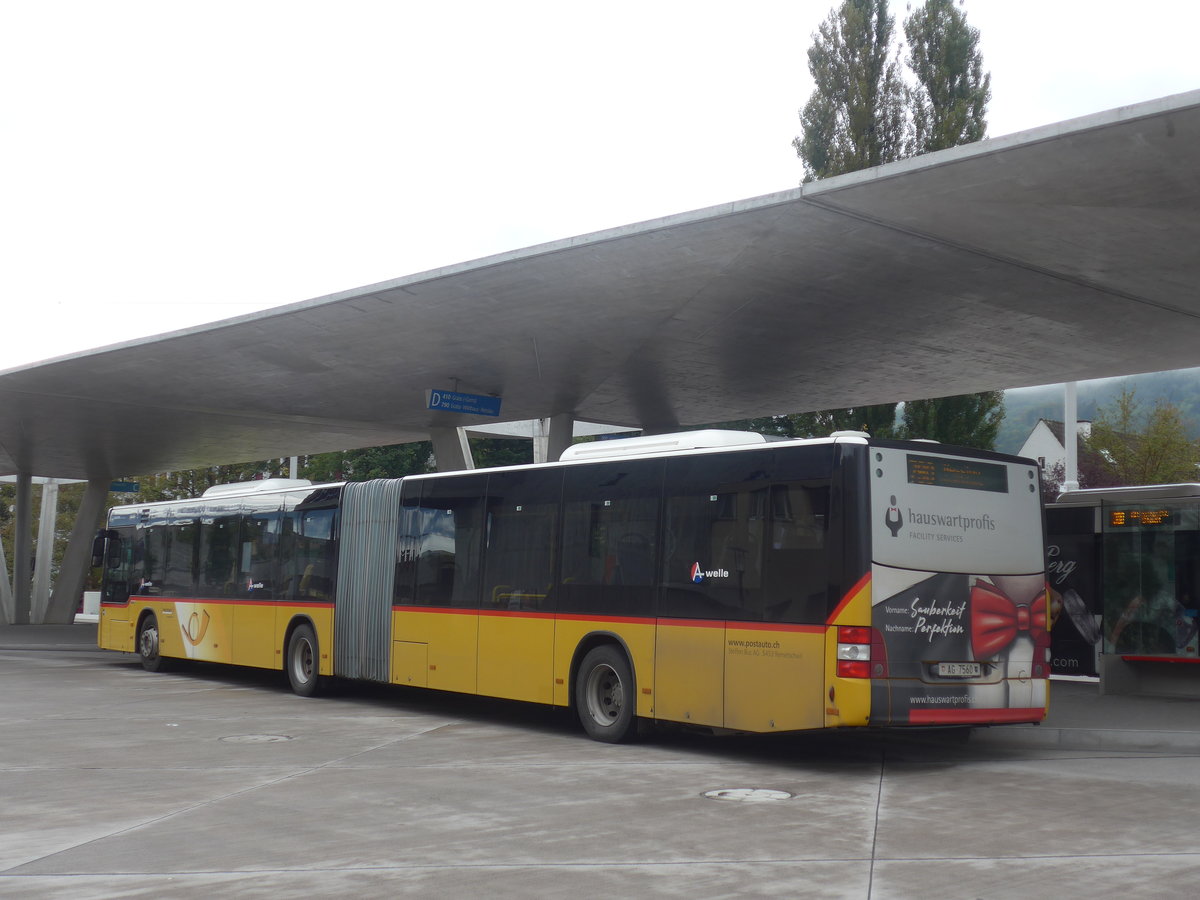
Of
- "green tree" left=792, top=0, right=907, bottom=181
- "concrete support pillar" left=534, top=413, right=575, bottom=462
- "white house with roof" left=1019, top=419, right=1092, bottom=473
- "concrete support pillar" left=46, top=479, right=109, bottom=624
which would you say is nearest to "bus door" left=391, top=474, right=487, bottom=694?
"concrete support pillar" left=534, top=413, right=575, bottom=462

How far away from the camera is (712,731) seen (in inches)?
521

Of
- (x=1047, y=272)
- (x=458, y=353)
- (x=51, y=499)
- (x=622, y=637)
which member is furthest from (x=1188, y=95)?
(x=51, y=499)

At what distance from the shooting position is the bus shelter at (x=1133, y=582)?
16.1 metres

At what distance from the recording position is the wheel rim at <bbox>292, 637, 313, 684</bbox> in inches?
732

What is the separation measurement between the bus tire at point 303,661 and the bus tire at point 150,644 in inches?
204

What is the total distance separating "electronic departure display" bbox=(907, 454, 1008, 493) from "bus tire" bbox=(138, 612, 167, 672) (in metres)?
15.8

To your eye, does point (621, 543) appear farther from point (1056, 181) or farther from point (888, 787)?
point (1056, 181)

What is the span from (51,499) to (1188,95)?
4847 cm

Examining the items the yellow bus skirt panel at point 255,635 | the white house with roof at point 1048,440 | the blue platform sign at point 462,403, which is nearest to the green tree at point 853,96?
the blue platform sign at point 462,403

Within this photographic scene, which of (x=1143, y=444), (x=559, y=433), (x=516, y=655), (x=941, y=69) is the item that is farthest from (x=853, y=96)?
(x=516, y=655)

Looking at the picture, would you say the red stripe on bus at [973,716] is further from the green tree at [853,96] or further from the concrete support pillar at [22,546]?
the concrete support pillar at [22,546]

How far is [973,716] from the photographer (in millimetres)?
11547

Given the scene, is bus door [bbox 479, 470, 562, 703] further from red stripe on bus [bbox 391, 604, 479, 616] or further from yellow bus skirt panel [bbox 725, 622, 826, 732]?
yellow bus skirt panel [bbox 725, 622, 826, 732]

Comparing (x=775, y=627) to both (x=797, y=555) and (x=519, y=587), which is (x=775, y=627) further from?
(x=519, y=587)
